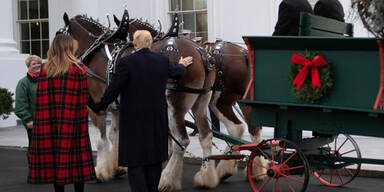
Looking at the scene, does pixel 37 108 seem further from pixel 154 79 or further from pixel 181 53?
pixel 181 53

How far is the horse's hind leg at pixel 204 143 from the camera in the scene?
8.62m

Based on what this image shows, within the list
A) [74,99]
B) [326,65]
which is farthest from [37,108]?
[326,65]

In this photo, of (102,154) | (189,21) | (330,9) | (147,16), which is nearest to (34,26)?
(147,16)

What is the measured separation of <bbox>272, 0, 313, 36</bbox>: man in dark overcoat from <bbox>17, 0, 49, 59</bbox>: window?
11834 mm

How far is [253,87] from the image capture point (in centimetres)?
741

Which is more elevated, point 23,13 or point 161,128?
point 23,13

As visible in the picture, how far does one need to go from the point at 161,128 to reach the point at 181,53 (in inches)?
76.0

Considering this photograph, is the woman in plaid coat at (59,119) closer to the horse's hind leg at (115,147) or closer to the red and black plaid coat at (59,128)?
the red and black plaid coat at (59,128)

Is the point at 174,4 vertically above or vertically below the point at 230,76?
above

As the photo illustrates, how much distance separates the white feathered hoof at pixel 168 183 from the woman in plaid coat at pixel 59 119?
1.75m

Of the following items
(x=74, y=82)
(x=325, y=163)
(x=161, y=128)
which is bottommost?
(x=325, y=163)

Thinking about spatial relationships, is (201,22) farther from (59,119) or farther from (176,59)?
(59,119)

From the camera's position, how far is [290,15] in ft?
26.1

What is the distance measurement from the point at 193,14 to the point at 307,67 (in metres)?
9.70
